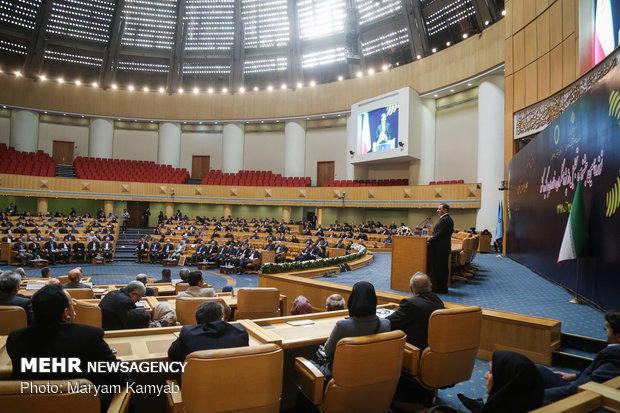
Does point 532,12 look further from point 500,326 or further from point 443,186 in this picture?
point 500,326

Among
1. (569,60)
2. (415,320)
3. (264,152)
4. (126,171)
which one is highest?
(264,152)

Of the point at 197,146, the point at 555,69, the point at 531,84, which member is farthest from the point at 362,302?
the point at 197,146

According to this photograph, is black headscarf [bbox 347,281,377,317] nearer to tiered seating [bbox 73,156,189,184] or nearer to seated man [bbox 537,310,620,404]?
seated man [bbox 537,310,620,404]

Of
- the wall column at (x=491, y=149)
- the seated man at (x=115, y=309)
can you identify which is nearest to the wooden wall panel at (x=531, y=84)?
the wall column at (x=491, y=149)

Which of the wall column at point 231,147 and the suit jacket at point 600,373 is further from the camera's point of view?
the wall column at point 231,147

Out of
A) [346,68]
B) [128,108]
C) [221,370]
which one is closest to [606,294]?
[221,370]

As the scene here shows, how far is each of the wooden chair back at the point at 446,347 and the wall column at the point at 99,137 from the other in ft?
84.9

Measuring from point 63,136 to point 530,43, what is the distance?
2598 centimetres

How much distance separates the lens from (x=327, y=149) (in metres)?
23.4

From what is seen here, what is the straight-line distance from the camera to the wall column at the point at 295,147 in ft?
77.2

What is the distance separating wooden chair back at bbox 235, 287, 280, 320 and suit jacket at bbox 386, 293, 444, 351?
175 cm

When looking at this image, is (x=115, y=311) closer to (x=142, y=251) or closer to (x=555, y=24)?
(x=555, y=24)

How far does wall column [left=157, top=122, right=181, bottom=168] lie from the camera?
24344mm

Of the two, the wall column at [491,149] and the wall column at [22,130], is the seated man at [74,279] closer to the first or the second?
the wall column at [491,149]
